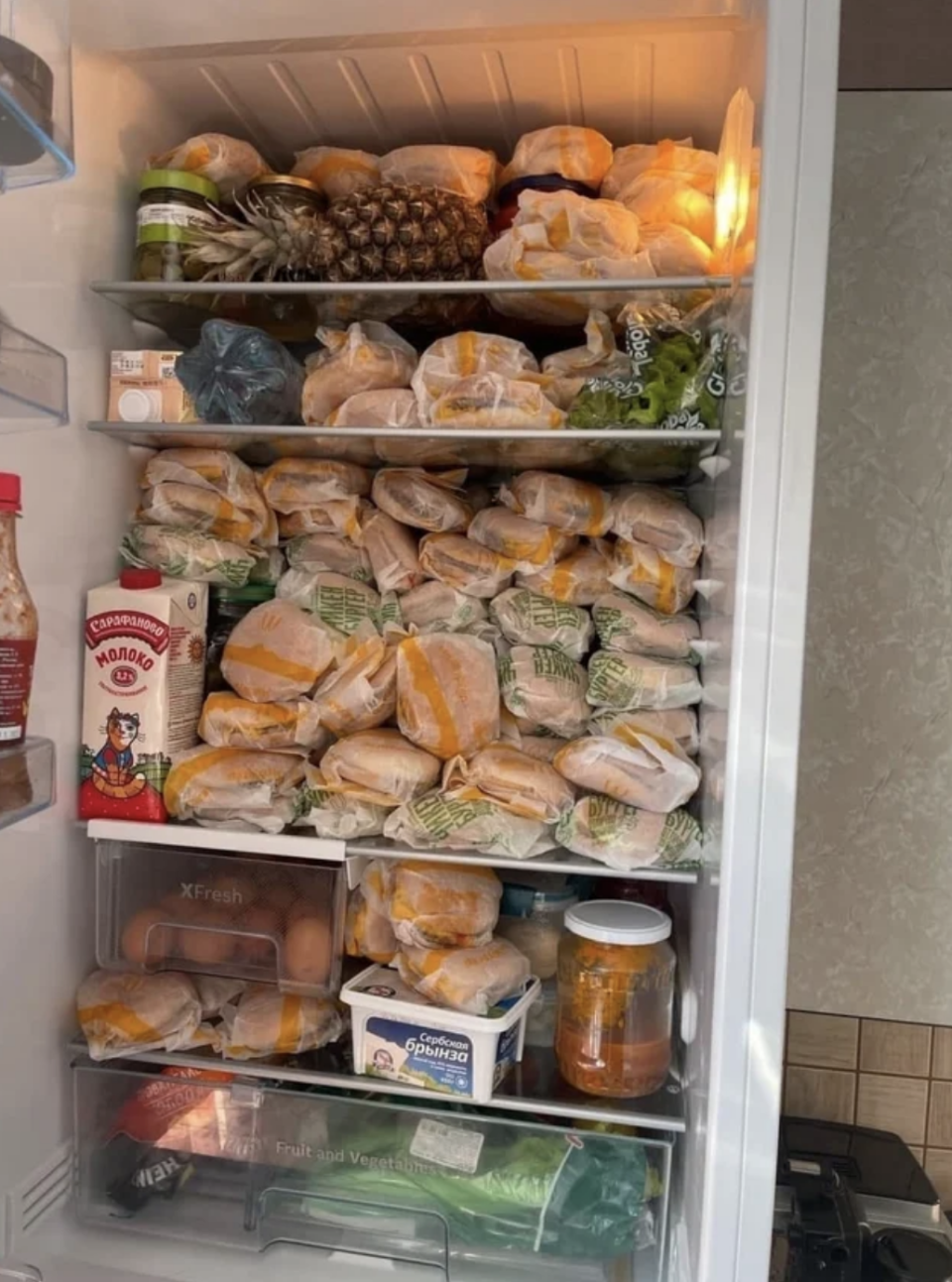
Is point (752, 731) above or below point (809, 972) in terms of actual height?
above

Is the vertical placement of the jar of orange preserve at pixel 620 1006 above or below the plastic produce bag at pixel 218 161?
below

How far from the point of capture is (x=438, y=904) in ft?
3.79

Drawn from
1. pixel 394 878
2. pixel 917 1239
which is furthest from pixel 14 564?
pixel 917 1239

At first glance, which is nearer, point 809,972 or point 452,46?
point 452,46

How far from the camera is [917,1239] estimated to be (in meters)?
1.22

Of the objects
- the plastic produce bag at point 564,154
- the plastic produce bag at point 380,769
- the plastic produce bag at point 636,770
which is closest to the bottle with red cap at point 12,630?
the plastic produce bag at point 380,769

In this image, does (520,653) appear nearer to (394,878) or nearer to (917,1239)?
(394,878)

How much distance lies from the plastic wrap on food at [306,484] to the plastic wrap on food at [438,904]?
430mm

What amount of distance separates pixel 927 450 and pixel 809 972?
2.44ft

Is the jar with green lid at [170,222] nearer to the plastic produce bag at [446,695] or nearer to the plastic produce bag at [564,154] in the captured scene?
the plastic produce bag at [564,154]

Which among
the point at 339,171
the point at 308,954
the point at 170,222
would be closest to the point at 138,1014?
the point at 308,954

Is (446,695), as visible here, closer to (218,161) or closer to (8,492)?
(8,492)

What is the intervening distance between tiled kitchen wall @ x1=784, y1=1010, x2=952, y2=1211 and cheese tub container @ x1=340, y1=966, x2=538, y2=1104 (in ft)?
1.67

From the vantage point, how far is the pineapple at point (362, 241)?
1.15 meters
